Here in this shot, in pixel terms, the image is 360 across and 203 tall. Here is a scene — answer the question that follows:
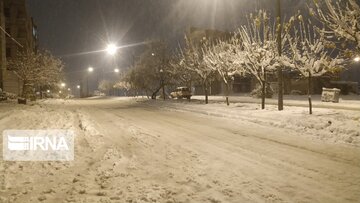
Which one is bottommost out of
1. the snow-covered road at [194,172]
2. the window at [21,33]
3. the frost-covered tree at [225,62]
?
the snow-covered road at [194,172]

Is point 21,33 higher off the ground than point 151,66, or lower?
higher

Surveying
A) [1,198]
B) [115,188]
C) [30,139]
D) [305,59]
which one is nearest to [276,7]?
[305,59]

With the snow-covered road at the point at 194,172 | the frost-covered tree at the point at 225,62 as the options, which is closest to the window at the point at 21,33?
the frost-covered tree at the point at 225,62

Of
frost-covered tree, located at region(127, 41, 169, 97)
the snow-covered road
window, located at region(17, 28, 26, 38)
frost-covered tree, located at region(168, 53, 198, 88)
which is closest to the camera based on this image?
the snow-covered road

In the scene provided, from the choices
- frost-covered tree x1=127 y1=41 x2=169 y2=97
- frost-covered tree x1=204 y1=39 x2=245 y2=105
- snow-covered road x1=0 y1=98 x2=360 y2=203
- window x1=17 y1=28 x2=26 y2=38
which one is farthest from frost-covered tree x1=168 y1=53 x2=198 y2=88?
window x1=17 y1=28 x2=26 y2=38

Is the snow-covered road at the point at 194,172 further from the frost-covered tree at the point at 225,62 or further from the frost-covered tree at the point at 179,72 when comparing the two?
the frost-covered tree at the point at 179,72

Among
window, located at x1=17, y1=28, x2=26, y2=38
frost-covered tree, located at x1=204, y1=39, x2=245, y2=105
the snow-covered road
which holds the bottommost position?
the snow-covered road

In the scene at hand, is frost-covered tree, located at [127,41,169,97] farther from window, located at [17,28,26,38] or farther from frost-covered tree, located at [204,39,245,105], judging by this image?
window, located at [17,28,26,38]

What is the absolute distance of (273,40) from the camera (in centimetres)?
2125

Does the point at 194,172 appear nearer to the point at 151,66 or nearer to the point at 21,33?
the point at 151,66

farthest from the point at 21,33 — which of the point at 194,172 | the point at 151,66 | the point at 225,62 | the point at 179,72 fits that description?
the point at 194,172

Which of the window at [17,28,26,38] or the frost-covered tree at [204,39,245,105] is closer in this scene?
the frost-covered tree at [204,39,245,105]

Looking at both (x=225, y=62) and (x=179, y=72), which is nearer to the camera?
(x=225, y=62)

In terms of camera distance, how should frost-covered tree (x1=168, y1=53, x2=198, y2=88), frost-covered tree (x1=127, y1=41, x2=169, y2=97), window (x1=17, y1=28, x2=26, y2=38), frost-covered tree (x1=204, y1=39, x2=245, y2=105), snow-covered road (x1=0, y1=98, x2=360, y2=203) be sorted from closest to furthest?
snow-covered road (x1=0, y1=98, x2=360, y2=203) < frost-covered tree (x1=204, y1=39, x2=245, y2=105) < frost-covered tree (x1=168, y1=53, x2=198, y2=88) < frost-covered tree (x1=127, y1=41, x2=169, y2=97) < window (x1=17, y1=28, x2=26, y2=38)
